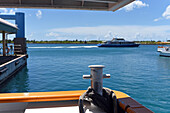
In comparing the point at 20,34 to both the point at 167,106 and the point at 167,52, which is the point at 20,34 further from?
the point at 167,52

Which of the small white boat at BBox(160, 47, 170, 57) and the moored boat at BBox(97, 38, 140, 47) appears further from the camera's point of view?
the moored boat at BBox(97, 38, 140, 47)

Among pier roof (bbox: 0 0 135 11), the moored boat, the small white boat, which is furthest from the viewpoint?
the moored boat

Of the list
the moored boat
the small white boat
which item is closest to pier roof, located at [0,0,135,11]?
the small white boat

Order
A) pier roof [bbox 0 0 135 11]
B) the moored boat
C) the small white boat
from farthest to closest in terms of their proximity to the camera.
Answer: the moored boat, the small white boat, pier roof [bbox 0 0 135 11]

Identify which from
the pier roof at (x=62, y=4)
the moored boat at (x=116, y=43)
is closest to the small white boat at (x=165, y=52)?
the pier roof at (x=62, y=4)

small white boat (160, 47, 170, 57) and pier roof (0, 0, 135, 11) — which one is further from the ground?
pier roof (0, 0, 135, 11)

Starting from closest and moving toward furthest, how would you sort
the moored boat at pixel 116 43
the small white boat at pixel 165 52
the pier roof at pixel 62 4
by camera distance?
the pier roof at pixel 62 4, the small white boat at pixel 165 52, the moored boat at pixel 116 43

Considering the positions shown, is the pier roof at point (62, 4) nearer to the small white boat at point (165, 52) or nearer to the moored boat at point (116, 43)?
the small white boat at point (165, 52)

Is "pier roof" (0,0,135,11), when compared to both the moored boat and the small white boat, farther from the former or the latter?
the moored boat

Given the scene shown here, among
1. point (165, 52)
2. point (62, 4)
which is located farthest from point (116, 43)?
→ point (62, 4)

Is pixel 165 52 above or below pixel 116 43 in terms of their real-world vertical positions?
below

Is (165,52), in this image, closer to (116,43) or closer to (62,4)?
(62,4)

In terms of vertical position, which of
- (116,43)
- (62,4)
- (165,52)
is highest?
(62,4)

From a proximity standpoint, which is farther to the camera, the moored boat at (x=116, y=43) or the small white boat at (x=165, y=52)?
the moored boat at (x=116, y=43)
